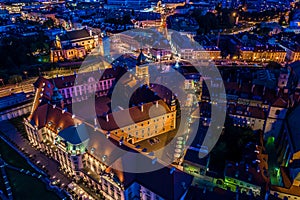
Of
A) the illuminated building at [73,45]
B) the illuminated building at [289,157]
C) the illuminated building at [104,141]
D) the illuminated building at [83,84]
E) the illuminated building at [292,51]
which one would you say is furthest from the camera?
the illuminated building at [73,45]

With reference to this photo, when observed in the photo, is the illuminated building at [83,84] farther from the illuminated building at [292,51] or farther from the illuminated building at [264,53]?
the illuminated building at [292,51]

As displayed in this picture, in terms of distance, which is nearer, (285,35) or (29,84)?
(29,84)

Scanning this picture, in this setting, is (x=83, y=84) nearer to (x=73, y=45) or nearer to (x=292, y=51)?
(x=73, y=45)

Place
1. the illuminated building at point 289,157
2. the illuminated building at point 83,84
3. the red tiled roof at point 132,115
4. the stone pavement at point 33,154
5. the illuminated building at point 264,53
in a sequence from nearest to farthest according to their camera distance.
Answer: the illuminated building at point 289,157, the stone pavement at point 33,154, the red tiled roof at point 132,115, the illuminated building at point 83,84, the illuminated building at point 264,53

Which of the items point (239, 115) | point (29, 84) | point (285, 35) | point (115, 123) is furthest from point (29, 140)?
point (285, 35)

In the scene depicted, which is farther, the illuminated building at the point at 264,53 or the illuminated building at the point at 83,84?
the illuminated building at the point at 264,53

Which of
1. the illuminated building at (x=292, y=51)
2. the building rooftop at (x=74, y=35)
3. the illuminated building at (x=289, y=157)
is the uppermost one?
the building rooftop at (x=74, y=35)

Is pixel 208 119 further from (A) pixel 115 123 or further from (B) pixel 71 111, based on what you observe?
(B) pixel 71 111

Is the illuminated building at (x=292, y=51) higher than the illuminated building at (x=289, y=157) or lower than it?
higher

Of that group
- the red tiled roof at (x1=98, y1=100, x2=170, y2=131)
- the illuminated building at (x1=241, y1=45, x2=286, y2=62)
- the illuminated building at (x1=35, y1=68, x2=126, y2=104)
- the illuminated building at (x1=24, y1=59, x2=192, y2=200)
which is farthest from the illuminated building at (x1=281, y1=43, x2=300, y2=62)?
the red tiled roof at (x1=98, y1=100, x2=170, y2=131)

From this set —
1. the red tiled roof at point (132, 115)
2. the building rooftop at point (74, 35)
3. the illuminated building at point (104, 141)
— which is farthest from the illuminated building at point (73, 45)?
the red tiled roof at point (132, 115)
